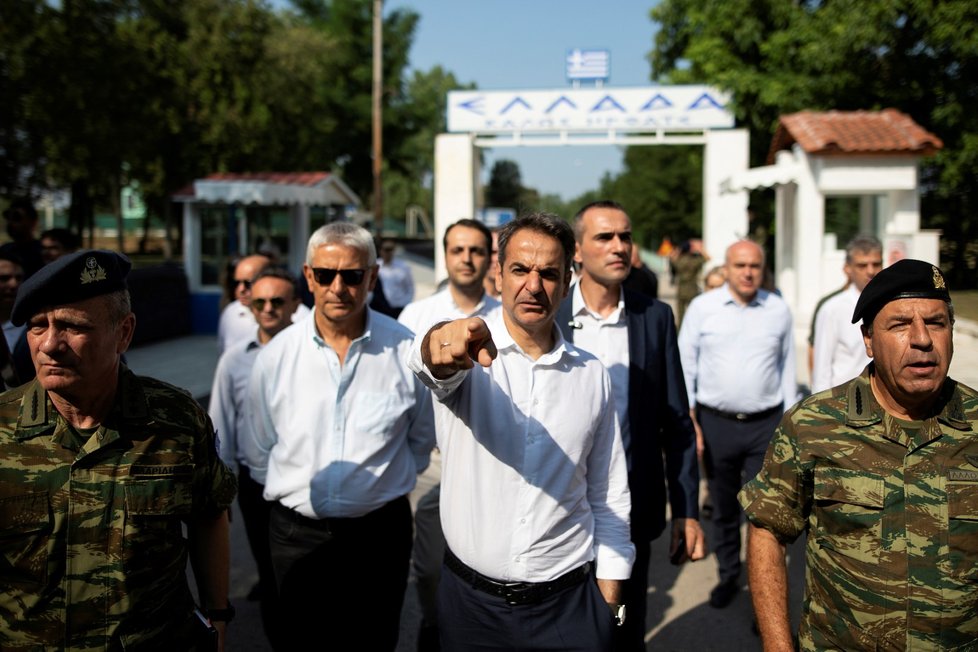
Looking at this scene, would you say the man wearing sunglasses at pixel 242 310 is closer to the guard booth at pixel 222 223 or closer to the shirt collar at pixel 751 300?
the shirt collar at pixel 751 300

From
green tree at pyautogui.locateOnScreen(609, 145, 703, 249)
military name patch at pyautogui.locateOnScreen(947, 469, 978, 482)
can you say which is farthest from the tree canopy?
green tree at pyautogui.locateOnScreen(609, 145, 703, 249)

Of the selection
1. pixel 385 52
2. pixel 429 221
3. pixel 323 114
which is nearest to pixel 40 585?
pixel 323 114

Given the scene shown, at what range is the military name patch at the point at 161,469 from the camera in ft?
7.39

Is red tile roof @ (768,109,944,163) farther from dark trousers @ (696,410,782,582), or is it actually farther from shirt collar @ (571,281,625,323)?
shirt collar @ (571,281,625,323)

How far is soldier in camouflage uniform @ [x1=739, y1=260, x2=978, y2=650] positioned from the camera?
217 centimetres

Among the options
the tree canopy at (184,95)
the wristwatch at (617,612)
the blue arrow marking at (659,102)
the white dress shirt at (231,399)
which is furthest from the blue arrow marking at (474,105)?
the wristwatch at (617,612)

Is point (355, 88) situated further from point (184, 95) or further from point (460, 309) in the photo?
point (460, 309)

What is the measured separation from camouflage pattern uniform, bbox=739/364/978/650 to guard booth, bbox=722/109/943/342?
12.0 metres

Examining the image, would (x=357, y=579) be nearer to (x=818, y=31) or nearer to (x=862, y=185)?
(x=862, y=185)

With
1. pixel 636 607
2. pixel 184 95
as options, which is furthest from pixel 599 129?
pixel 636 607

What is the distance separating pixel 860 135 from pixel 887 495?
13.7m

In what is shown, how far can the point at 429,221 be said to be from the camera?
313ft

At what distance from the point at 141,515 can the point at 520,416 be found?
1.04 metres

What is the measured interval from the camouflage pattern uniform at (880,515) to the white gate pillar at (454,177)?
66.1 ft
